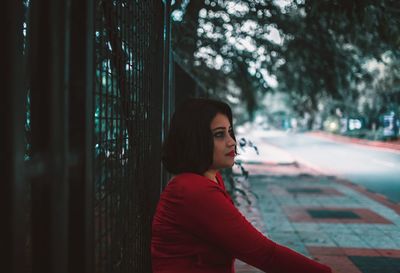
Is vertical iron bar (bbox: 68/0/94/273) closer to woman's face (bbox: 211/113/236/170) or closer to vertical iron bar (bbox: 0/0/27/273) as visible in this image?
vertical iron bar (bbox: 0/0/27/273)

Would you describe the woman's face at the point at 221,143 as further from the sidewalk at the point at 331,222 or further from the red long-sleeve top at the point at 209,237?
the sidewalk at the point at 331,222

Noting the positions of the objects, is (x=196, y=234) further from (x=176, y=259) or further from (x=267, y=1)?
(x=267, y=1)

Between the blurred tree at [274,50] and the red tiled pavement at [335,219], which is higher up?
the blurred tree at [274,50]

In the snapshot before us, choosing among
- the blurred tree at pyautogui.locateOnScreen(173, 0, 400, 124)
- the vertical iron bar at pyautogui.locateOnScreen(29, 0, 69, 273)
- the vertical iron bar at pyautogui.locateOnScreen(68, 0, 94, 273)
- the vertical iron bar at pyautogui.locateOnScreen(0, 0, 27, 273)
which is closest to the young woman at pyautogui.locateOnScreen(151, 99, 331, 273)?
the vertical iron bar at pyautogui.locateOnScreen(68, 0, 94, 273)

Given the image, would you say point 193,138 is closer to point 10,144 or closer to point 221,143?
point 221,143

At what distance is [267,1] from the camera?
8.20 metres

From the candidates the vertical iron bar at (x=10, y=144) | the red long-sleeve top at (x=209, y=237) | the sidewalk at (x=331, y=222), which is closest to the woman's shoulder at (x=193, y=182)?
the red long-sleeve top at (x=209, y=237)

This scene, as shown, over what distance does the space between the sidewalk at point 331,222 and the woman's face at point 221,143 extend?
2.90m

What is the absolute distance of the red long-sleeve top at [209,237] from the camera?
1.71 metres

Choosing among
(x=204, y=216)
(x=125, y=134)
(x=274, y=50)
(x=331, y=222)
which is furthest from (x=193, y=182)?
(x=274, y=50)

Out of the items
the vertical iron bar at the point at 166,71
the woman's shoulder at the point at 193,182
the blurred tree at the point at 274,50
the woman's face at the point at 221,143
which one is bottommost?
the woman's shoulder at the point at 193,182

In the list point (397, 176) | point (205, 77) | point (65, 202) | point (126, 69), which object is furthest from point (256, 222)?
point (397, 176)

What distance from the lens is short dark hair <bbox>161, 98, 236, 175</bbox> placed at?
192cm

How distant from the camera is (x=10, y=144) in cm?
105
